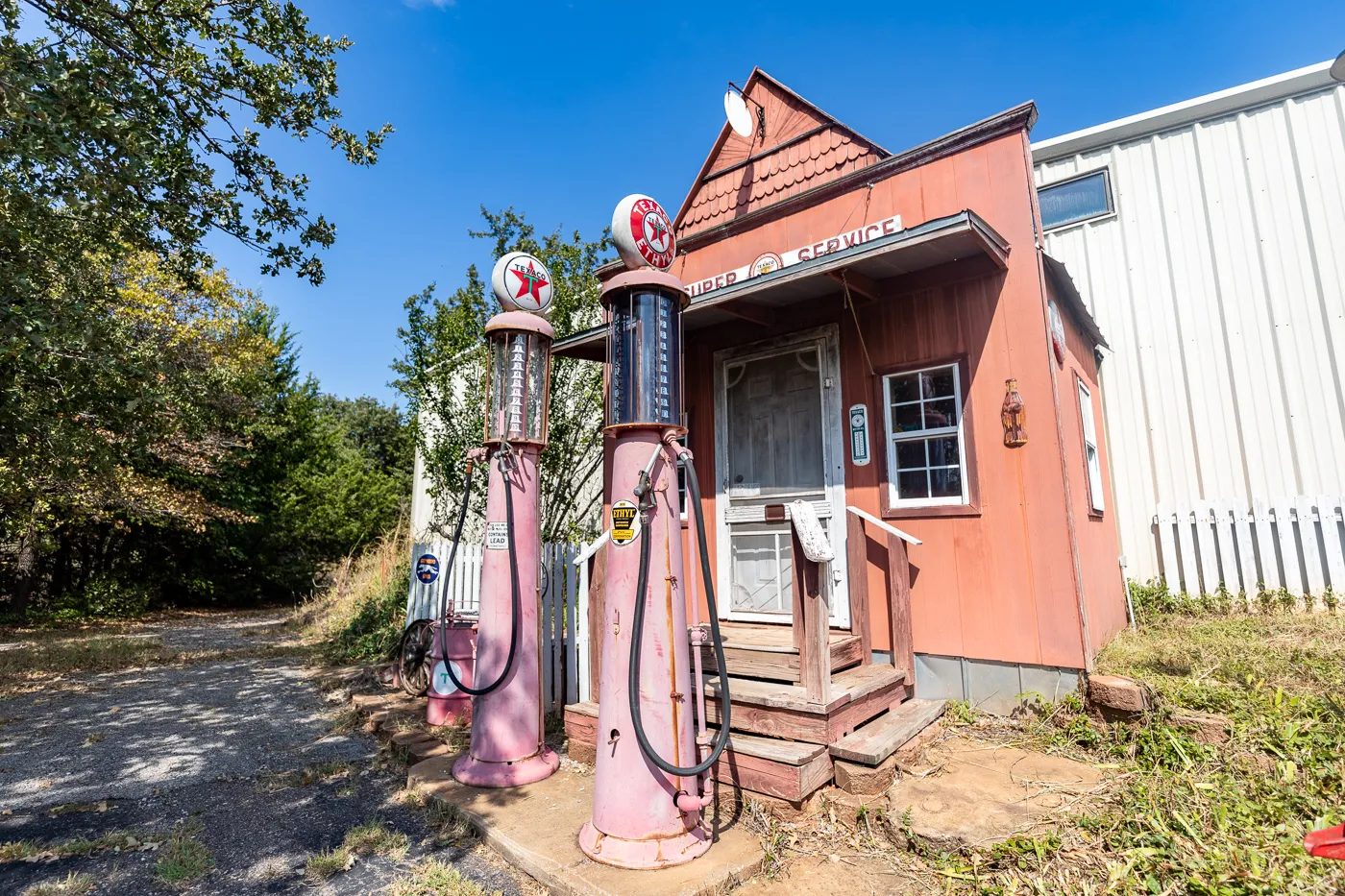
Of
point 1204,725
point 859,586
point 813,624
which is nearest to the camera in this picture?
point 1204,725

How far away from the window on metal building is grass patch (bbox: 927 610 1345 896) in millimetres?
5424

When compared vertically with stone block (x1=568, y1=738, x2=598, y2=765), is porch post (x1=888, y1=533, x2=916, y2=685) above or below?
above

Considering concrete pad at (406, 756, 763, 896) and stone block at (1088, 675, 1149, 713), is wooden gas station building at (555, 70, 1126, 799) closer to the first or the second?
stone block at (1088, 675, 1149, 713)

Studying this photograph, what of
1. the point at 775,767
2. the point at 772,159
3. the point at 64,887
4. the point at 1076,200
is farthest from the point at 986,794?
the point at 1076,200

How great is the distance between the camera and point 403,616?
29.6ft

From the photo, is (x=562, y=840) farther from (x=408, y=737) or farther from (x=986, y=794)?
(x=408, y=737)

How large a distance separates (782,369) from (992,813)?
367cm

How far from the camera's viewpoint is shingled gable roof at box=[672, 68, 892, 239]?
6145 mm

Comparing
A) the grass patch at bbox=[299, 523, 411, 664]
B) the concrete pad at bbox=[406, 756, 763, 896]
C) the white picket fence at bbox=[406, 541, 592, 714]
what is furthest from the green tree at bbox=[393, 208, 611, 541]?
the concrete pad at bbox=[406, 756, 763, 896]

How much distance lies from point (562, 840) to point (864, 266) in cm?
404

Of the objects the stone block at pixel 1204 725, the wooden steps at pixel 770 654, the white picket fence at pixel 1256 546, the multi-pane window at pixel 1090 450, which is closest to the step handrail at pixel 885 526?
the wooden steps at pixel 770 654

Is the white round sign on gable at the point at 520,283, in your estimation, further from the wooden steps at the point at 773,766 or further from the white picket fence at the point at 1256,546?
the white picket fence at the point at 1256,546

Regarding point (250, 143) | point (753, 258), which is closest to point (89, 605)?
point (250, 143)

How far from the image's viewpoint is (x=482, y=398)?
9.11 m
